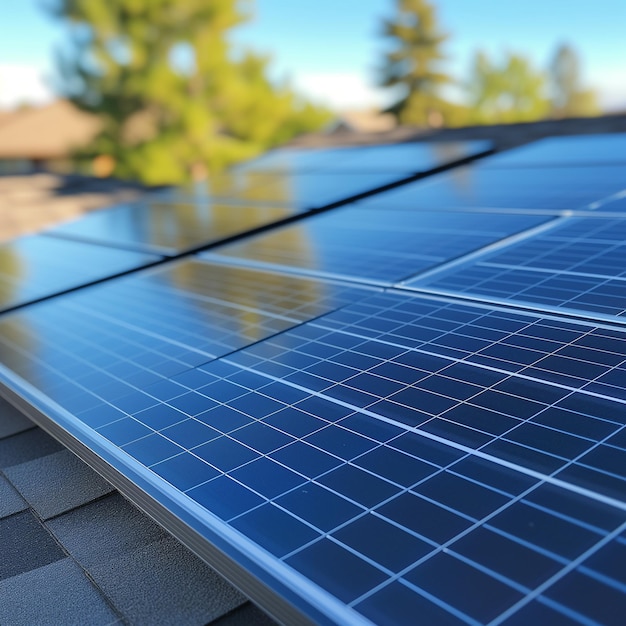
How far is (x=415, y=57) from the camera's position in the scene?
71625 millimetres

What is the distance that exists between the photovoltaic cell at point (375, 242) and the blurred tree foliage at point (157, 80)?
41.5 meters

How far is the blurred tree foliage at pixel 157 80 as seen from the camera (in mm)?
46281

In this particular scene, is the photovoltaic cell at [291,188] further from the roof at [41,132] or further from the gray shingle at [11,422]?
the roof at [41,132]

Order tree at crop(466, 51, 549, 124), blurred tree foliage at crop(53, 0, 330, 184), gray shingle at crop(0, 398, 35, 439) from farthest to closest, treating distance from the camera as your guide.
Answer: tree at crop(466, 51, 549, 124), blurred tree foliage at crop(53, 0, 330, 184), gray shingle at crop(0, 398, 35, 439)

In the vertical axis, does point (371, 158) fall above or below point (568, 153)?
below

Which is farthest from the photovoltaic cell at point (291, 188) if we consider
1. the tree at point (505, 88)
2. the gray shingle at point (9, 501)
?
the tree at point (505, 88)

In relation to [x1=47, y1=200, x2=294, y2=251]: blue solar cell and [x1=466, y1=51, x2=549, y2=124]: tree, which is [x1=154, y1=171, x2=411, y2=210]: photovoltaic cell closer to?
[x1=47, y1=200, x2=294, y2=251]: blue solar cell

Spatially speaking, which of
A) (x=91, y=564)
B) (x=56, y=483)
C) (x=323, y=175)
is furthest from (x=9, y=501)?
(x=323, y=175)

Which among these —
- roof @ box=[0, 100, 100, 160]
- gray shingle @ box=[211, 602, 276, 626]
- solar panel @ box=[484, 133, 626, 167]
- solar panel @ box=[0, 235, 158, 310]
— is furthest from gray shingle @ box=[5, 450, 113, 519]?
roof @ box=[0, 100, 100, 160]

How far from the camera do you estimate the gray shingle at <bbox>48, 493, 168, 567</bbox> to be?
3.29 m

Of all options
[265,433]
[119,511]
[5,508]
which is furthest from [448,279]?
[5,508]

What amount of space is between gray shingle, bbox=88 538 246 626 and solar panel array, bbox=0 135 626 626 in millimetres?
264

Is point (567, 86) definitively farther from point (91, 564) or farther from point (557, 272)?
point (91, 564)

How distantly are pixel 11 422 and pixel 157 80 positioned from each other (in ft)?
147
